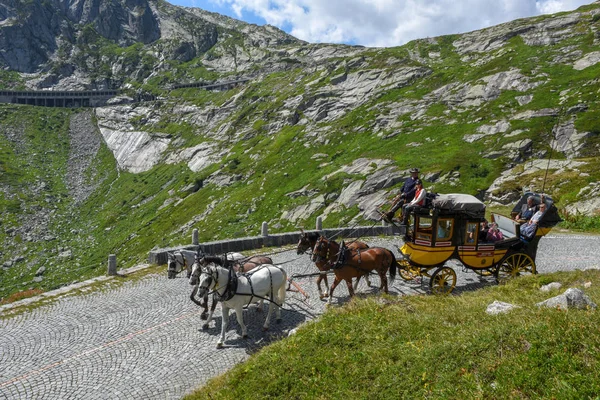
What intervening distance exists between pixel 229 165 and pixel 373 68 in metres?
43.9

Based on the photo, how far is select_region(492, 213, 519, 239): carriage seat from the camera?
1594 centimetres

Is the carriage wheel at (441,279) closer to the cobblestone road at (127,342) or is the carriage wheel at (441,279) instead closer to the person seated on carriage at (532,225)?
the cobblestone road at (127,342)

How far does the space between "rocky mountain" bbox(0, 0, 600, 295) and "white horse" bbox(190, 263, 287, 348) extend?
1770 cm

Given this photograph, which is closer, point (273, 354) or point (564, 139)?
point (273, 354)

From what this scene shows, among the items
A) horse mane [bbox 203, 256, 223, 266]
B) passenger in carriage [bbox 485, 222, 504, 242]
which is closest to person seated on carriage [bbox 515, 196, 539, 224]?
passenger in carriage [bbox 485, 222, 504, 242]

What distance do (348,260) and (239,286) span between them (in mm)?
4506

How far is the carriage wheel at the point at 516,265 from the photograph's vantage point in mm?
15344

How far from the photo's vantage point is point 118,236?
2378 inches

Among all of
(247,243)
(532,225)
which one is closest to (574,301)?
(532,225)

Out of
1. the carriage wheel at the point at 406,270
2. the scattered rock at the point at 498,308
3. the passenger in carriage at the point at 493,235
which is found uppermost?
the passenger in carriage at the point at 493,235

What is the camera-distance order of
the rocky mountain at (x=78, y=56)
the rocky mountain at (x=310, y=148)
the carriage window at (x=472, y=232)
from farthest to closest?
the rocky mountain at (x=78, y=56) → the rocky mountain at (x=310, y=148) → the carriage window at (x=472, y=232)

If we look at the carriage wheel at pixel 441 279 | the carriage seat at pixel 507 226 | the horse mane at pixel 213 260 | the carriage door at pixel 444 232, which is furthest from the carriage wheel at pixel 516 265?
the horse mane at pixel 213 260

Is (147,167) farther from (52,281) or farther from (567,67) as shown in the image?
(567,67)

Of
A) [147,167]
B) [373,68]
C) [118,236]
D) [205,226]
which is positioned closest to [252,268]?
[205,226]
